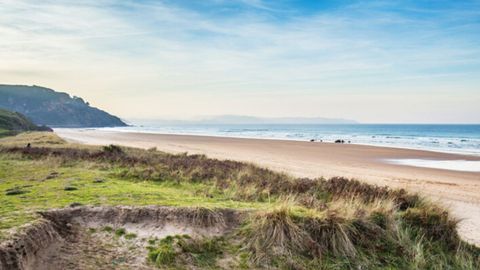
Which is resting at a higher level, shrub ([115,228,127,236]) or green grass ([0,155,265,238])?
green grass ([0,155,265,238])

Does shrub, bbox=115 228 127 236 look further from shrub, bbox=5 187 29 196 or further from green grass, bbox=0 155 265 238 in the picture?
shrub, bbox=5 187 29 196

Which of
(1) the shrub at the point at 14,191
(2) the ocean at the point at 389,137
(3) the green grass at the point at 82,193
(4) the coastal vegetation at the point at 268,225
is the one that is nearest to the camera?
(4) the coastal vegetation at the point at 268,225

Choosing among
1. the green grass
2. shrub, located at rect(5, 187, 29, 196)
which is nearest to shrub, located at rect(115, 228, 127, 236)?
the green grass

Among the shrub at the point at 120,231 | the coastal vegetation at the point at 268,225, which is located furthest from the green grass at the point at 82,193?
the shrub at the point at 120,231

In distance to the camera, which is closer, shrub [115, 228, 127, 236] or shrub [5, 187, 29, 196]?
shrub [115, 228, 127, 236]

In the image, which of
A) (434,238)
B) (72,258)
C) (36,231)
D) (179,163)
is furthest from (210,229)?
(179,163)

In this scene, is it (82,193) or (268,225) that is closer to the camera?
(268,225)

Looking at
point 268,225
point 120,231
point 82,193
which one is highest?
point 82,193

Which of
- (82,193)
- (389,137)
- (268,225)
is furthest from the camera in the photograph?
(389,137)

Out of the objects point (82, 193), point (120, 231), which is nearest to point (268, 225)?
point (120, 231)

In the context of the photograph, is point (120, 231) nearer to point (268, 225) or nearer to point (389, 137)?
point (268, 225)

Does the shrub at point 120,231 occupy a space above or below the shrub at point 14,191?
below

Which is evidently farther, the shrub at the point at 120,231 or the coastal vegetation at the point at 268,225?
the shrub at the point at 120,231

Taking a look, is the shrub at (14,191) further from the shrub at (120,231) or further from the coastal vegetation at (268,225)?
the shrub at (120,231)
